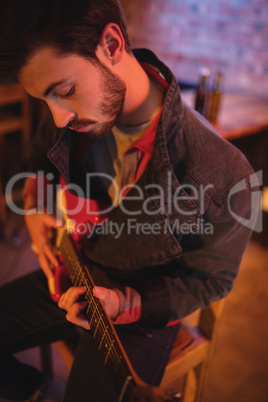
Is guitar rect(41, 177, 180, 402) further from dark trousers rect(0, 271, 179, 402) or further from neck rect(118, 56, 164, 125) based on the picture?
neck rect(118, 56, 164, 125)

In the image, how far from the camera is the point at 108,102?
3.04 ft

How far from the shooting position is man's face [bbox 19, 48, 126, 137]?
30.5 inches

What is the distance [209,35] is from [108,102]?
2.71 meters

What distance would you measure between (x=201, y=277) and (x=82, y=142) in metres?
0.69

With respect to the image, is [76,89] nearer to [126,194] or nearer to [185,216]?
[126,194]

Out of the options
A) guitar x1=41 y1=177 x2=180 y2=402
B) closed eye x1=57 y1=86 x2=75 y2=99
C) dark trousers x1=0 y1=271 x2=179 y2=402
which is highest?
closed eye x1=57 y1=86 x2=75 y2=99

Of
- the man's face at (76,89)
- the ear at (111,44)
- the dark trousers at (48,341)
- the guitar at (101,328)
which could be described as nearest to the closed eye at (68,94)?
the man's face at (76,89)

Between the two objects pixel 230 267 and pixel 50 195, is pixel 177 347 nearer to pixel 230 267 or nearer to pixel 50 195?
pixel 230 267

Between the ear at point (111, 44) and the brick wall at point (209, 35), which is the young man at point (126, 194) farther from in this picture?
the brick wall at point (209, 35)

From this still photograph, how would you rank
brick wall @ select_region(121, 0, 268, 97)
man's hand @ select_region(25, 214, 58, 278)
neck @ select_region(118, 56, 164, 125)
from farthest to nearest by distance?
brick wall @ select_region(121, 0, 268, 97) → man's hand @ select_region(25, 214, 58, 278) → neck @ select_region(118, 56, 164, 125)

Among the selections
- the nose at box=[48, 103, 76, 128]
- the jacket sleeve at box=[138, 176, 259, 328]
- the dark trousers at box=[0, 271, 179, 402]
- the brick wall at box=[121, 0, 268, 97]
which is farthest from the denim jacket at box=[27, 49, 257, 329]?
the brick wall at box=[121, 0, 268, 97]

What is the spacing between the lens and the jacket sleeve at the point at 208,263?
90 centimetres

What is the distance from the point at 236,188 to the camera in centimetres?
89

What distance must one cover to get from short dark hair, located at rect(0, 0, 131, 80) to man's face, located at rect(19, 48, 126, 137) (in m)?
0.02
